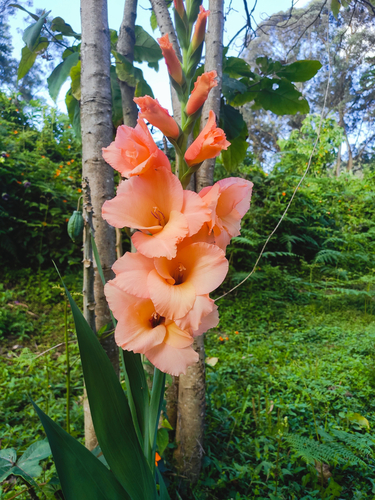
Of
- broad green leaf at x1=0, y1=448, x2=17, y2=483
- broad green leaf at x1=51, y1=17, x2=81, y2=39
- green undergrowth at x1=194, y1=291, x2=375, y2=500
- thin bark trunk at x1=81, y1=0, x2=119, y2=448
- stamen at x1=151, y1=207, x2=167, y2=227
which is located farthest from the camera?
broad green leaf at x1=51, y1=17, x2=81, y2=39

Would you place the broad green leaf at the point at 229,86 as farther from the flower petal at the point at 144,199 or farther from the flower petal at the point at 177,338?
the flower petal at the point at 177,338

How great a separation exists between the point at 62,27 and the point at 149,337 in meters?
1.72

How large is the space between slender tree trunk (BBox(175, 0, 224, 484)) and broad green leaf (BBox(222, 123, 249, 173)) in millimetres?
440

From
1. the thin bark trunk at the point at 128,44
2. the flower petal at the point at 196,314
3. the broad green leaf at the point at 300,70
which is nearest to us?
the flower petal at the point at 196,314

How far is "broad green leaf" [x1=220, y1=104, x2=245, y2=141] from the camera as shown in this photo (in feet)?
5.65

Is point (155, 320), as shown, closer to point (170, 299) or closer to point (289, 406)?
point (170, 299)

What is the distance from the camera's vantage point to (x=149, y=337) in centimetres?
54

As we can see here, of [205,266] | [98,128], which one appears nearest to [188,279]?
[205,266]

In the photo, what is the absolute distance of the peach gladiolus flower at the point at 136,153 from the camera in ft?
1.84

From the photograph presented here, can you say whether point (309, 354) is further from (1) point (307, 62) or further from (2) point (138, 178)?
(2) point (138, 178)

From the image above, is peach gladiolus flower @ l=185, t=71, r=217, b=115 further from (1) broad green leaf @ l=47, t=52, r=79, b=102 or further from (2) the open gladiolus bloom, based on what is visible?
(1) broad green leaf @ l=47, t=52, r=79, b=102

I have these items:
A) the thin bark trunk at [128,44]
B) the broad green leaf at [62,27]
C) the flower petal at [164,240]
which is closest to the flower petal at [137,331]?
the flower petal at [164,240]

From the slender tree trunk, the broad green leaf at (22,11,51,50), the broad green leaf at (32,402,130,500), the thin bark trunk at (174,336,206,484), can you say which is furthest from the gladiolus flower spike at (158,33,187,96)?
the thin bark trunk at (174,336,206,484)

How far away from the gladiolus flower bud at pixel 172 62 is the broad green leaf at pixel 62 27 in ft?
4.04
